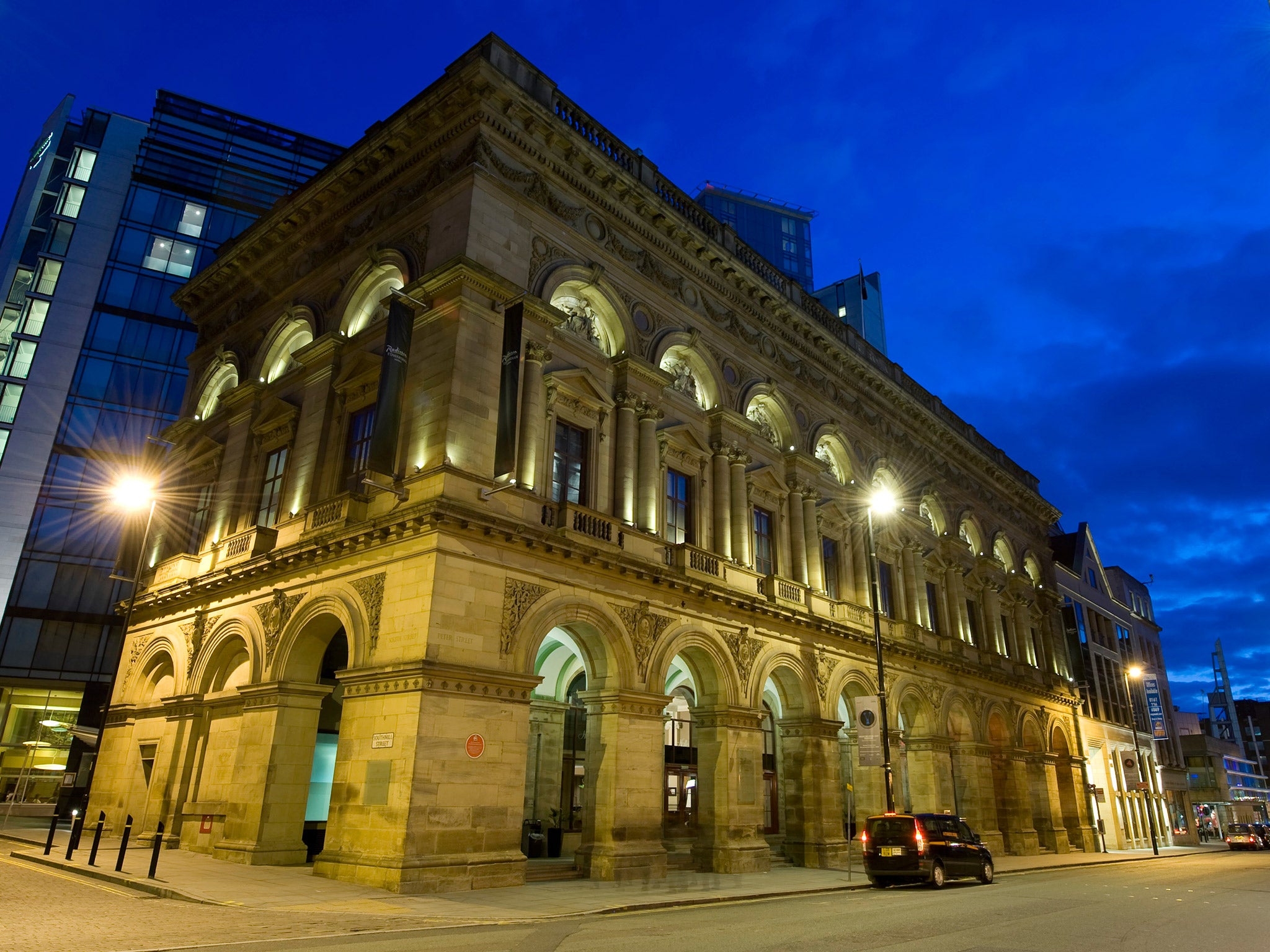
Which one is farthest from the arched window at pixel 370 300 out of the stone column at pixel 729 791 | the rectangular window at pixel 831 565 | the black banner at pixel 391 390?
the rectangular window at pixel 831 565

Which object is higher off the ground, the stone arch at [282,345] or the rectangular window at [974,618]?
the stone arch at [282,345]

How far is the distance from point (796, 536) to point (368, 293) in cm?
1515

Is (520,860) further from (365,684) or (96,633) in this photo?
(96,633)

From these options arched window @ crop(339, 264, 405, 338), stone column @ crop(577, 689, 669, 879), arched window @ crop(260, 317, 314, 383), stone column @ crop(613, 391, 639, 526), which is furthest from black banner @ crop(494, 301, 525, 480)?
arched window @ crop(260, 317, 314, 383)

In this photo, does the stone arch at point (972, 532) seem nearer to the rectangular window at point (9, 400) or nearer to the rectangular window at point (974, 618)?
the rectangular window at point (974, 618)

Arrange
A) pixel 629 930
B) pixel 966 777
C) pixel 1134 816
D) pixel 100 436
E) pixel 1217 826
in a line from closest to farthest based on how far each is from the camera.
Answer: pixel 629 930 < pixel 966 777 < pixel 100 436 < pixel 1134 816 < pixel 1217 826

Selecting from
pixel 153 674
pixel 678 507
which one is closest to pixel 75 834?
pixel 153 674

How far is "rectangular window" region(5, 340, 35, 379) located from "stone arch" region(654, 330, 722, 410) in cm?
3945

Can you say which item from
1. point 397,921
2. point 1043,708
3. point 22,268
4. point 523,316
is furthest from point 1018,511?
point 22,268

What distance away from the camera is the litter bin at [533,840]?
2273 cm

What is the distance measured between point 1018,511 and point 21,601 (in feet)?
172

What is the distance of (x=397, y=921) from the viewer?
11820 mm

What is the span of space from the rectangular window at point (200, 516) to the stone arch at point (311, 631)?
23.8 feet

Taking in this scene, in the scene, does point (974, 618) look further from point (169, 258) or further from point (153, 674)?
point (169, 258)
